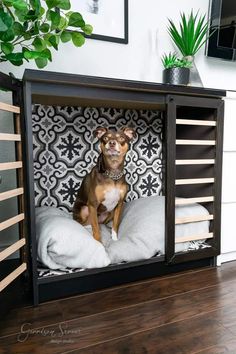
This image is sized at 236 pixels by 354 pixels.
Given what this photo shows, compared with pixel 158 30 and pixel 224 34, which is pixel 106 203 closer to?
pixel 158 30

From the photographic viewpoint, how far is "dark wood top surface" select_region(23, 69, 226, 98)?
3.15 feet

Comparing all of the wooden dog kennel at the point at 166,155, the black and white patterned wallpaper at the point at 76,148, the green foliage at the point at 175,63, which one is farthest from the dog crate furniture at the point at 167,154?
the green foliage at the point at 175,63

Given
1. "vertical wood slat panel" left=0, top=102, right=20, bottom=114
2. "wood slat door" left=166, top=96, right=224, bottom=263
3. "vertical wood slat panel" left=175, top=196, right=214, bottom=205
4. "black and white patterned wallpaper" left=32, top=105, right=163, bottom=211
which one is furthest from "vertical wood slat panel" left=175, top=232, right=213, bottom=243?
"vertical wood slat panel" left=0, top=102, right=20, bottom=114

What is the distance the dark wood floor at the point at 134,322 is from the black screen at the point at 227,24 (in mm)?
1434

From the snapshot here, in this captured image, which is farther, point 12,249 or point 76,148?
point 76,148

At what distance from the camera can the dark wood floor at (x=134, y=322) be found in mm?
830

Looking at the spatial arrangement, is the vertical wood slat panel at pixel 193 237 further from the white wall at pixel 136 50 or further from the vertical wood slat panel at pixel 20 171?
the white wall at pixel 136 50

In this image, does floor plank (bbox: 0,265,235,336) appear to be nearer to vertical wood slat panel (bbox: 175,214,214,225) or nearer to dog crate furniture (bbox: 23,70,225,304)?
dog crate furniture (bbox: 23,70,225,304)

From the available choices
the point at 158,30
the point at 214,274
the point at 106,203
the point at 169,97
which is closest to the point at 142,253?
the point at 106,203

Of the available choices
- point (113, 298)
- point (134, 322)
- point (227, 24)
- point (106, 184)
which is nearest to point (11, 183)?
point (106, 184)

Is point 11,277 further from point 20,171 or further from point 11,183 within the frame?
point 11,183

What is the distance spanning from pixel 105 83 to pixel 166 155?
0.42 meters

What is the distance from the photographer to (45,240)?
3.54 feet

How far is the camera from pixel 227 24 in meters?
1.68
